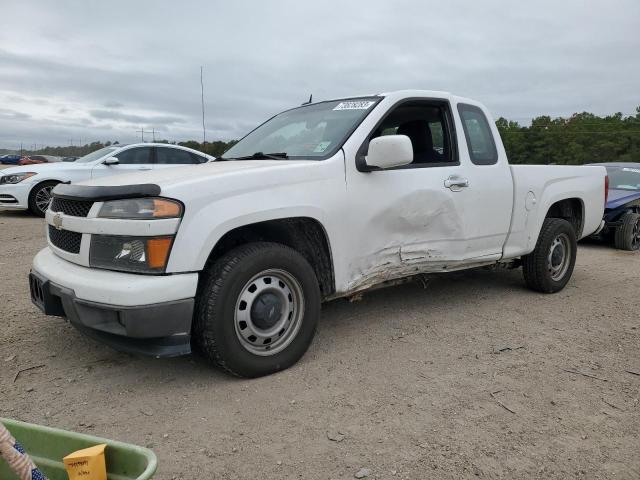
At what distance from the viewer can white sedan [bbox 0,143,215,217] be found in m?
9.99

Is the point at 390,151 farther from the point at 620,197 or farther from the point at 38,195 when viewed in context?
the point at 38,195

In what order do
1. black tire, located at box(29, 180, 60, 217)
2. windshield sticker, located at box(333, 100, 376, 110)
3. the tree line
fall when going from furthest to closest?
the tree line
black tire, located at box(29, 180, 60, 217)
windshield sticker, located at box(333, 100, 376, 110)

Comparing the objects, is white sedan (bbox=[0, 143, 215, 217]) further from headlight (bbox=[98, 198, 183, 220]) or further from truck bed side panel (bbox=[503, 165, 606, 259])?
headlight (bbox=[98, 198, 183, 220])

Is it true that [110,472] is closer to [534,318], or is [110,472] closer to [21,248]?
[534,318]

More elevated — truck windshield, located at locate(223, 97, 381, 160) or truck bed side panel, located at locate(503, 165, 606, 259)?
truck windshield, located at locate(223, 97, 381, 160)

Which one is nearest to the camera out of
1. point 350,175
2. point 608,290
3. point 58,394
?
point 58,394

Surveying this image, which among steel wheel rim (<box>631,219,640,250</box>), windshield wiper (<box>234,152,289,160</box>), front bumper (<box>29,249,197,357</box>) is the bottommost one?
steel wheel rim (<box>631,219,640,250</box>)

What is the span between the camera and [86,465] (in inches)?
66.1

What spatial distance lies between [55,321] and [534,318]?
12.9ft

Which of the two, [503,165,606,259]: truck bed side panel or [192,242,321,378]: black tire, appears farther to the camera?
[503,165,606,259]: truck bed side panel

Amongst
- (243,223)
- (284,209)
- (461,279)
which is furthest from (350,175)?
(461,279)

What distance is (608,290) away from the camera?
18.4 ft

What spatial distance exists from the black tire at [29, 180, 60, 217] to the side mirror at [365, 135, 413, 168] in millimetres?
8582

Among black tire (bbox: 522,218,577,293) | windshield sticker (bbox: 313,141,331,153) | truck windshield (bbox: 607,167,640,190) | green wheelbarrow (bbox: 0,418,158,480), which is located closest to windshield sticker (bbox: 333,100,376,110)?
windshield sticker (bbox: 313,141,331,153)
